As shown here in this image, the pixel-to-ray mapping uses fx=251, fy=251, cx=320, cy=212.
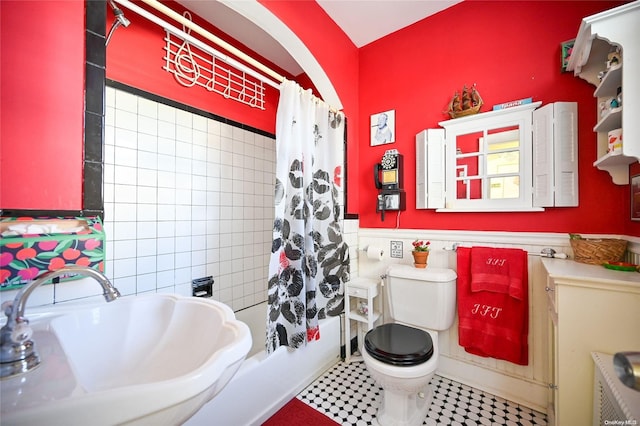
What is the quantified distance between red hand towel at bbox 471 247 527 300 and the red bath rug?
1198 mm

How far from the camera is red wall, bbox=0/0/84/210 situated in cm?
75

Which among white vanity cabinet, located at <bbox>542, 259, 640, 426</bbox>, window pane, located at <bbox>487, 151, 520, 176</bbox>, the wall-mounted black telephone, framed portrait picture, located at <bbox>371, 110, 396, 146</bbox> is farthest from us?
framed portrait picture, located at <bbox>371, 110, 396, 146</bbox>

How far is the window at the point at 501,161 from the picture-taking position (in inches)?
56.8

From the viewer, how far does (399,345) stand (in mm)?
1347

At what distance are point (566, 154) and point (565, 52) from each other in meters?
0.59

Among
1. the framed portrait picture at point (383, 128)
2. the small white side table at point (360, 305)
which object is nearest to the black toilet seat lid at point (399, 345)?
the small white side table at point (360, 305)

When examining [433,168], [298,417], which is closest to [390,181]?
[433,168]

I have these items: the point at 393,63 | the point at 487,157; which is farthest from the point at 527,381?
the point at 393,63

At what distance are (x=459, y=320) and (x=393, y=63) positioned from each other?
79.7 inches

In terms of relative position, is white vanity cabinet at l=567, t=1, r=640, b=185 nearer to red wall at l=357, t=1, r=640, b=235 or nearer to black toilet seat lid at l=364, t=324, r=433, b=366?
red wall at l=357, t=1, r=640, b=235

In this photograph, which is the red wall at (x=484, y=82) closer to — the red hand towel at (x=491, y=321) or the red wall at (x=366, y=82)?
the red wall at (x=366, y=82)

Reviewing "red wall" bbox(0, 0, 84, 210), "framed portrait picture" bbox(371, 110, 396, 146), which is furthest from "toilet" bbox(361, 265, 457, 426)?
"red wall" bbox(0, 0, 84, 210)

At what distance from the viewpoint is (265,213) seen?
7.80 ft

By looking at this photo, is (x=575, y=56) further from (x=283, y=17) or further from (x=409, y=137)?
(x=283, y=17)
